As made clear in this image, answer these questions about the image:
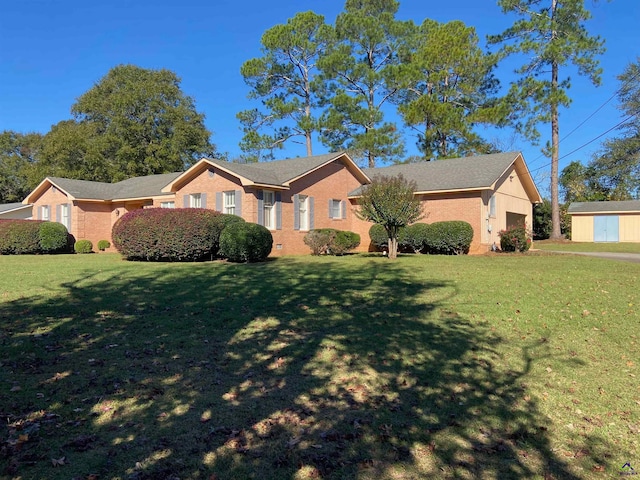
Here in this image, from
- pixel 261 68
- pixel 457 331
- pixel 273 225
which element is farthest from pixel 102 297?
pixel 261 68

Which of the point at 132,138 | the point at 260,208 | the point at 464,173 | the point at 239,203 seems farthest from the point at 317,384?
the point at 132,138

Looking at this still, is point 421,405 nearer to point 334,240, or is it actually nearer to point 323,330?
point 323,330

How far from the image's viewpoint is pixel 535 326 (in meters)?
6.85

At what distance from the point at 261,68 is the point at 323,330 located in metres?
34.3

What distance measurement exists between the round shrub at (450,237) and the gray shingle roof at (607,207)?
71.5 ft

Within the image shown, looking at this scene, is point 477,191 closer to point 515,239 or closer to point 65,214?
point 515,239

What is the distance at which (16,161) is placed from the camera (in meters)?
46.2

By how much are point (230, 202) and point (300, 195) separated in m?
3.33

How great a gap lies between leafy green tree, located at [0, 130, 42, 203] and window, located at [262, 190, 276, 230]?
33.6 metres

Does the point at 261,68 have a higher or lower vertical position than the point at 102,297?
higher

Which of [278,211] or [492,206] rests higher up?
[492,206]

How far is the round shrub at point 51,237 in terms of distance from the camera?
20781 millimetres

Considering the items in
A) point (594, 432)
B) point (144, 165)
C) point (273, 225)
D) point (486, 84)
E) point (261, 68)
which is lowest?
point (594, 432)

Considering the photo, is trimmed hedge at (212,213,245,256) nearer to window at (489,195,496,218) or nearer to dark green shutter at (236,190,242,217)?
dark green shutter at (236,190,242,217)
